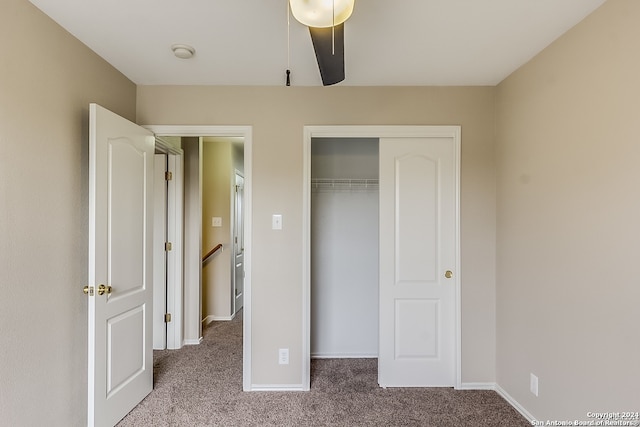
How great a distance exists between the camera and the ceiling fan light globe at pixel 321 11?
3.42 feet

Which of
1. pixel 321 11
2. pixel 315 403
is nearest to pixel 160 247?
pixel 315 403

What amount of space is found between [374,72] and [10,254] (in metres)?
2.31

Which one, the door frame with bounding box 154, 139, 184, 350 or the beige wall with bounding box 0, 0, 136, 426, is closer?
the beige wall with bounding box 0, 0, 136, 426

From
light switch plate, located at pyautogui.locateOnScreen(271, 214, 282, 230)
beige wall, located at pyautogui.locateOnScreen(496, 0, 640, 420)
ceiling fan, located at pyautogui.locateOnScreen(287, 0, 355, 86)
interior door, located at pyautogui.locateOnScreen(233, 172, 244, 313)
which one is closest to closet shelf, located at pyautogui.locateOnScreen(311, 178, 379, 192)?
light switch plate, located at pyautogui.locateOnScreen(271, 214, 282, 230)

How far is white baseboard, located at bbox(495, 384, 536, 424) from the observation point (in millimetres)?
2133

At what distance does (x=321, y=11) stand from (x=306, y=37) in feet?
3.06

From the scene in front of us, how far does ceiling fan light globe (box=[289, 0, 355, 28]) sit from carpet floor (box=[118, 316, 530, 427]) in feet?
7.39

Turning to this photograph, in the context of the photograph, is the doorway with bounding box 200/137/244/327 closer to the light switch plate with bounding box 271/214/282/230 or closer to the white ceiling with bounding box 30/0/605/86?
the white ceiling with bounding box 30/0/605/86

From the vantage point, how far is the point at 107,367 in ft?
6.54

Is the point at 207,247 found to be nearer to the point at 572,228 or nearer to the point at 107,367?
the point at 107,367

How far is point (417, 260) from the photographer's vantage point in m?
2.60

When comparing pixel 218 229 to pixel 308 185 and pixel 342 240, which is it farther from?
pixel 308 185

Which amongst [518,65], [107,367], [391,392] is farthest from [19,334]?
[518,65]

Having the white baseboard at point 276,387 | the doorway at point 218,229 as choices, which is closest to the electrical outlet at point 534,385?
the white baseboard at point 276,387
